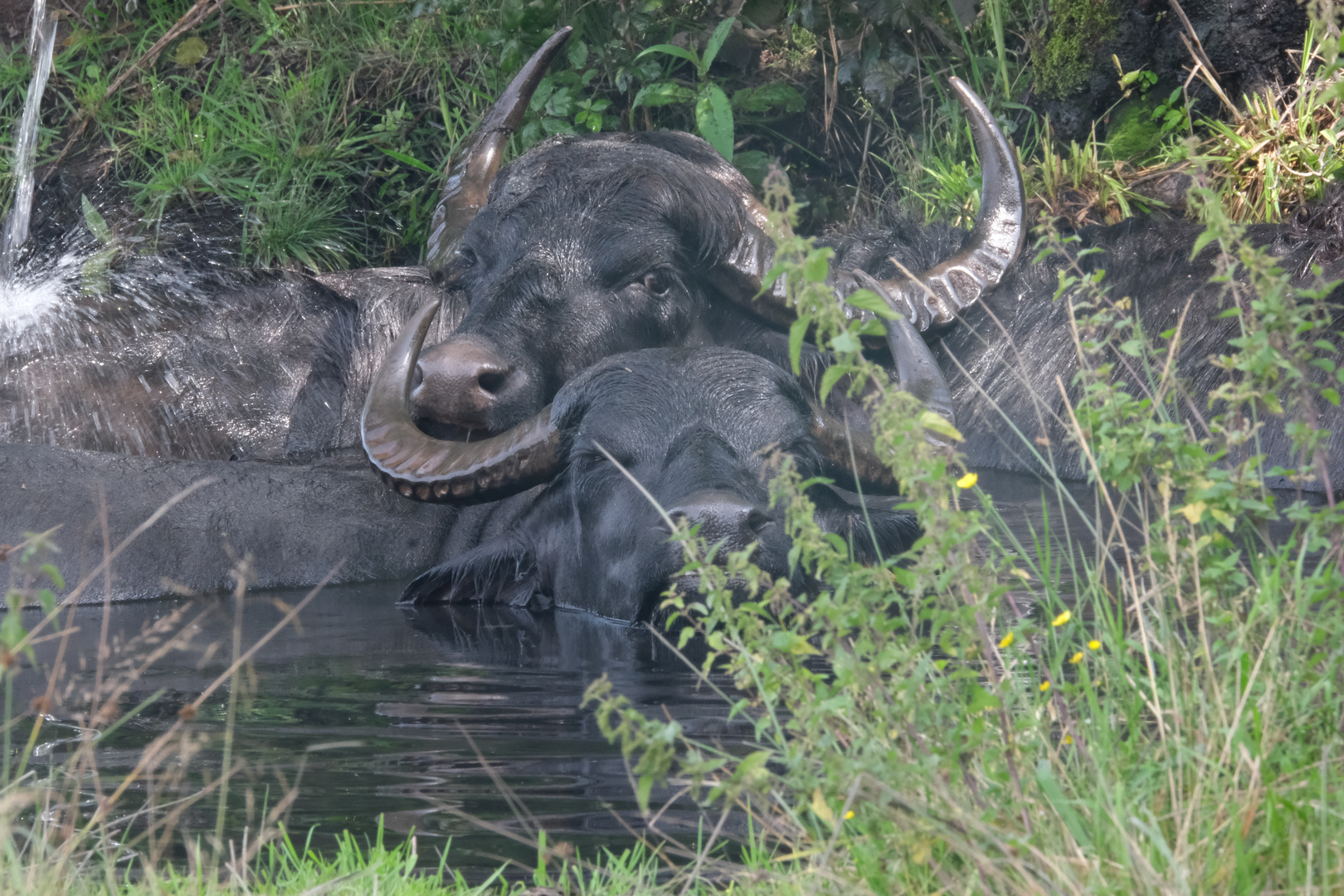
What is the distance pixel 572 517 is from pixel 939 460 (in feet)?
11.6

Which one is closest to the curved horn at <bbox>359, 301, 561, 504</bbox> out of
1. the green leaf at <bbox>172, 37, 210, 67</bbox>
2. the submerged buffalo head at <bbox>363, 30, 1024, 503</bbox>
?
the submerged buffalo head at <bbox>363, 30, 1024, 503</bbox>

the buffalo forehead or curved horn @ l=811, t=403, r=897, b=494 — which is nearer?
the buffalo forehead

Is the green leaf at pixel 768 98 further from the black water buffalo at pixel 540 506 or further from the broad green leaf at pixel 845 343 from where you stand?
the broad green leaf at pixel 845 343

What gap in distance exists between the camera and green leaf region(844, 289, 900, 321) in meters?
2.25

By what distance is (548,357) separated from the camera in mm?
6195

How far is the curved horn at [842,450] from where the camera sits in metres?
5.45

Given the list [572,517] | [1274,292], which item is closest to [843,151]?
[572,517]

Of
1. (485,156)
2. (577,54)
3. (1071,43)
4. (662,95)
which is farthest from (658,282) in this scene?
(1071,43)

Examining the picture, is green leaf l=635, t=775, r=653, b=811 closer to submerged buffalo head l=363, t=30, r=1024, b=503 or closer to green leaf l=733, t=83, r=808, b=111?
submerged buffalo head l=363, t=30, r=1024, b=503

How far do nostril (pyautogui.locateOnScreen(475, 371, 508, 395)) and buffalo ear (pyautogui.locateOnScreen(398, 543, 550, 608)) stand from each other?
2.12 ft

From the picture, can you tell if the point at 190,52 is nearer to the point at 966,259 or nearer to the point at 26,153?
the point at 26,153

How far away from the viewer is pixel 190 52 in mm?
9734

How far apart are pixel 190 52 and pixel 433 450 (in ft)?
17.5

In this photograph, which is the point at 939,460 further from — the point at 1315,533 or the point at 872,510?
the point at 872,510
